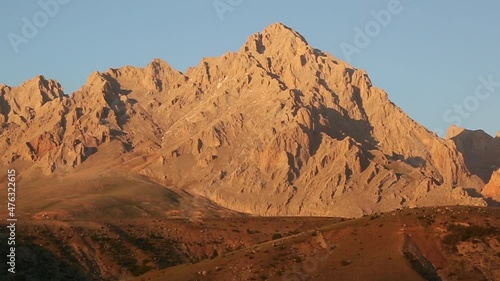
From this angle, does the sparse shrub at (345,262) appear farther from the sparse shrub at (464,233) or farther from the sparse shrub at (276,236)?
the sparse shrub at (276,236)

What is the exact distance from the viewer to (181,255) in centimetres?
9950

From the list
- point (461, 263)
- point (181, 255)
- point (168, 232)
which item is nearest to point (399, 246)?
point (461, 263)

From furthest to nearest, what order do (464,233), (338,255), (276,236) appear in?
(276,236), (464,233), (338,255)

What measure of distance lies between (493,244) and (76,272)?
148 ft

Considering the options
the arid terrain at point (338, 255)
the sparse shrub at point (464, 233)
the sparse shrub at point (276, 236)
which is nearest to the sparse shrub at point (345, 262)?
the arid terrain at point (338, 255)

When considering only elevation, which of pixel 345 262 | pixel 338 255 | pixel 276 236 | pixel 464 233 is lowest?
pixel 345 262

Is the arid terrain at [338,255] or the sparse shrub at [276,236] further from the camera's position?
the sparse shrub at [276,236]

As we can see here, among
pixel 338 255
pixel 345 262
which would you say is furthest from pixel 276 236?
pixel 345 262

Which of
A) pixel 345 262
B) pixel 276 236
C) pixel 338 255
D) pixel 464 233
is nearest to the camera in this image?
pixel 345 262

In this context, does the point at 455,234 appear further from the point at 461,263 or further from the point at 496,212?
the point at 496,212

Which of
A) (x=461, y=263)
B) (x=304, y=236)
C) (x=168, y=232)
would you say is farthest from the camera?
(x=168, y=232)

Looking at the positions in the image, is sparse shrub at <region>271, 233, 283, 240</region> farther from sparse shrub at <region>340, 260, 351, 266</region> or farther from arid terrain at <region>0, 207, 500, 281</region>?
sparse shrub at <region>340, 260, 351, 266</region>

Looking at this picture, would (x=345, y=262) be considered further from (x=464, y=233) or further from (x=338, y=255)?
(x=464, y=233)

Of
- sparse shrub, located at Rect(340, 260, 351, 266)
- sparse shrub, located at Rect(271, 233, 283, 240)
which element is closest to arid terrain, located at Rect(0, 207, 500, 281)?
sparse shrub, located at Rect(340, 260, 351, 266)
